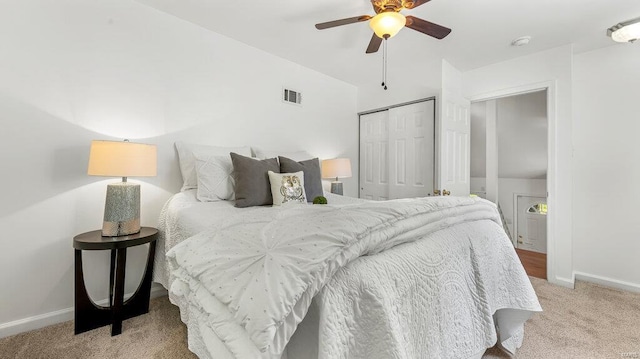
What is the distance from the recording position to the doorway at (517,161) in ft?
12.8

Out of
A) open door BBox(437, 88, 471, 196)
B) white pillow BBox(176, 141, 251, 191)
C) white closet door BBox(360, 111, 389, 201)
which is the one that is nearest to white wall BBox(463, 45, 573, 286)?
open door BBox(437, 88, 471, 196)

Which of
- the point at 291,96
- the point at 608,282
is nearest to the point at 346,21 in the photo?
the point at 291,96

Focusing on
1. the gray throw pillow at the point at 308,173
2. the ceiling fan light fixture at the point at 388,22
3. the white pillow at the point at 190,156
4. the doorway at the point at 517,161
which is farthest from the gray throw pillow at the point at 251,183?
the doorway at the point at 517,161

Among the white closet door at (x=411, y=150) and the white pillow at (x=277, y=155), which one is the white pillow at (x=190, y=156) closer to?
the white pillow at (x=277, y=155)

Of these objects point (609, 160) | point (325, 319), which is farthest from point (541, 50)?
point (325, 319)

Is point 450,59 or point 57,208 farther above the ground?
point 450,59

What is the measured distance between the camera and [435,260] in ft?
3.41

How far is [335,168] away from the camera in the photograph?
10.7ft

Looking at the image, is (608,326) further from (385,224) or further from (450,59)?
(450,59)

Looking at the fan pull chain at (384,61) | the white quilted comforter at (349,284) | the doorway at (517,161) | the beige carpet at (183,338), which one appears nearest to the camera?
the white quilted comforter at (349,284)

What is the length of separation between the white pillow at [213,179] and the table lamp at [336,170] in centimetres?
142

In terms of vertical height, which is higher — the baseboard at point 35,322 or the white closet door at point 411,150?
the white closet door at point 411,150

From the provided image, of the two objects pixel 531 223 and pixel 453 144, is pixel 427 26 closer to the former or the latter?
pixel 453 144

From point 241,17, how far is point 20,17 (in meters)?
1.44
